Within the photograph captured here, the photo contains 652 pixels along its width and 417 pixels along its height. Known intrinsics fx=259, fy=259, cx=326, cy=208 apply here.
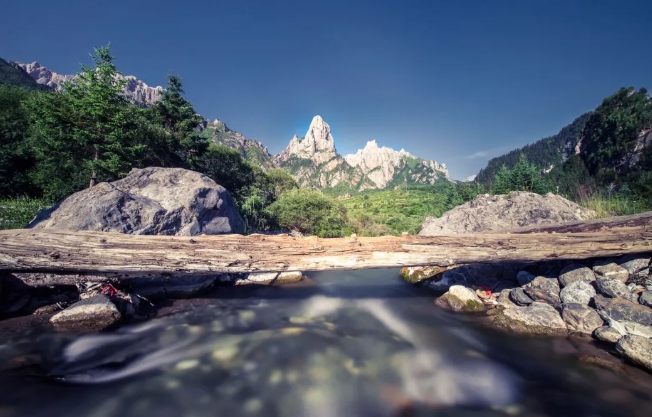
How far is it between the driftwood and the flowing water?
2025 mm

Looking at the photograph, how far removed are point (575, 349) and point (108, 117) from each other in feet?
78.0

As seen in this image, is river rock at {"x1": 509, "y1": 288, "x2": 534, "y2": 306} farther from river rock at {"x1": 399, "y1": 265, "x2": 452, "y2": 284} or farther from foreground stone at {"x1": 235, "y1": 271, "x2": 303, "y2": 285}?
foreground stone at {"x1": 235, "y1": 271, "x2": 303, "y2": 285}

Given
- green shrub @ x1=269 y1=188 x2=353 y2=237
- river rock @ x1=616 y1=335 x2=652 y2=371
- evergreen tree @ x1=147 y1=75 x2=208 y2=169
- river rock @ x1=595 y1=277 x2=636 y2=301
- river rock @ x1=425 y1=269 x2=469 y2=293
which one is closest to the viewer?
river rock @ x1=616 y1=335 x2=652 y2=371

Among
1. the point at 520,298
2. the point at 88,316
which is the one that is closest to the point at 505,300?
the point at 520,298

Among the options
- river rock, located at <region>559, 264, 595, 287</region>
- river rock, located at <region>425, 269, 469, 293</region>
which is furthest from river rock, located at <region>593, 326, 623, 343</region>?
river rock, located at <region>425, 269, 469, 293</region>

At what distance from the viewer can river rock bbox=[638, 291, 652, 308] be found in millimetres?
7094

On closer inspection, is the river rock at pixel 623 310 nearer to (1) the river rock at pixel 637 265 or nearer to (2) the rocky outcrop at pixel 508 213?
(1) the river rock at pixel 637 265

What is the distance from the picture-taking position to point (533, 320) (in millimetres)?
7977

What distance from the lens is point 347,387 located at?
5.59 m

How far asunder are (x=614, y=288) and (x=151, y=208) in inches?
673

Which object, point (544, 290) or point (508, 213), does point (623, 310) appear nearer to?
point (544, 290)

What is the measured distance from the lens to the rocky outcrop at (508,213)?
1761cm

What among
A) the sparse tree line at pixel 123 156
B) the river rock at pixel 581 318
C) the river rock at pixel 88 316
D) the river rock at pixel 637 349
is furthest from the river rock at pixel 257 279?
the river rock at pixel 637 349

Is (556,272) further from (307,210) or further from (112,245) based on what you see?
(307,210)
